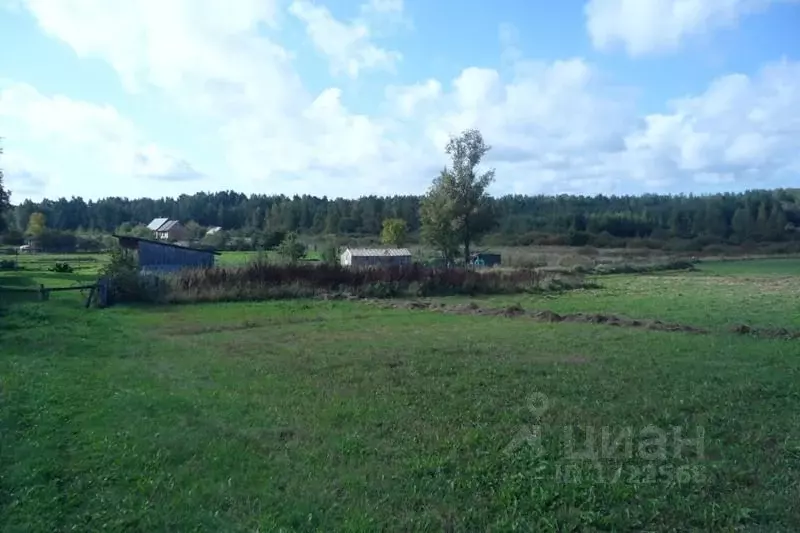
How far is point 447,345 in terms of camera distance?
1595 centimetres

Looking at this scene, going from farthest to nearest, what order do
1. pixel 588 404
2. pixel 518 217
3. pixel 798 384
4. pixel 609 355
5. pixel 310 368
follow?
1. pixel 518 217
2. pixel 609 355
3. pixel 310 368
4. pixel 798 384
5. pixel 588 404

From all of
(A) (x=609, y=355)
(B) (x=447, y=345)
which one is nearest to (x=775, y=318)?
(A) (x=609, y=355)

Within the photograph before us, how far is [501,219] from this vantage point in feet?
247

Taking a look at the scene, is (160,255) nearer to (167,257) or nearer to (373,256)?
(167,257)

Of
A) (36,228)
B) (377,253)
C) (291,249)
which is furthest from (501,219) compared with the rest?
(36,228)

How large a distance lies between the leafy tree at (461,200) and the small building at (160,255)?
62.6ft

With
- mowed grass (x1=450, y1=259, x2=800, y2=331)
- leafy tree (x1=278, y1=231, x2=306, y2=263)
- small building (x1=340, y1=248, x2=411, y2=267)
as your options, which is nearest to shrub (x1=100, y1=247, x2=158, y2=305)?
mowed grass (x1=450, y1=259, x2=800, y2=331)

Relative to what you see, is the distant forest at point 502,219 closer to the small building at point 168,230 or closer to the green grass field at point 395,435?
the small building at point 168,230

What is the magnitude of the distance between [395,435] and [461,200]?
4588cm

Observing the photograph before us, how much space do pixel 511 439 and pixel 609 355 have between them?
286 inches

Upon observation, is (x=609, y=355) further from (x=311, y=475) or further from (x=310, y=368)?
(x=311, y=475)

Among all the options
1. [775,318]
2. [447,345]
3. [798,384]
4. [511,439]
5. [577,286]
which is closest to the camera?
[511,439]

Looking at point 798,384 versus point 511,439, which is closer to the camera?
point 511,439

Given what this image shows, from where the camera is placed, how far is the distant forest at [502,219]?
105062mm
